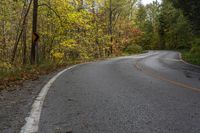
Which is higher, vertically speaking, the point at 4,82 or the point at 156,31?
the point at 156,31

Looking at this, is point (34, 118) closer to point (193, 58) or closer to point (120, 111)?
point (120, 111)

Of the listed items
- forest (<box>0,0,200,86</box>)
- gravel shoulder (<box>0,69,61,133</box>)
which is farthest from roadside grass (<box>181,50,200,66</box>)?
gravel shoulder (<box>0,69,61,133</box>)

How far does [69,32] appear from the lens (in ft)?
104

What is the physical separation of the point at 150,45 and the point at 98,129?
80049 millimetres

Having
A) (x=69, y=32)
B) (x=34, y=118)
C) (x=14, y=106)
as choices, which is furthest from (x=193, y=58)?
(x=34, y=118)

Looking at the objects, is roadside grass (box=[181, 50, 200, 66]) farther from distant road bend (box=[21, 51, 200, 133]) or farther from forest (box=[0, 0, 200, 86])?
distant road bend (box=[21, 51, 200, 133])

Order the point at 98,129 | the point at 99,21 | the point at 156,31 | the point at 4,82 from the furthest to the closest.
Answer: the point at 156,31 < the point at 99,21 < the point at 4,82 < the point at 98,129

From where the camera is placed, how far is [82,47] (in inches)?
1443

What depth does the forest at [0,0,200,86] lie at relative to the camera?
21.5 metres

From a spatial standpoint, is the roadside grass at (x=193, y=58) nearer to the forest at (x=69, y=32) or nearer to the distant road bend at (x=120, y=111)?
the forest at (x=69, y=32)

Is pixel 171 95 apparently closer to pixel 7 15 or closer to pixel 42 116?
pixel 42 116

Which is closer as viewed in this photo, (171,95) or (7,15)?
(171,95)

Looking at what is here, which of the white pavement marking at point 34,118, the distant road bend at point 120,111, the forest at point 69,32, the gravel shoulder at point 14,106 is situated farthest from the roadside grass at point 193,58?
the white pavement marking at point 34,118

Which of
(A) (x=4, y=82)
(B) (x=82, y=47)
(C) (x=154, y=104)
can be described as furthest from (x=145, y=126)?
(B) (x=82, y=47)
